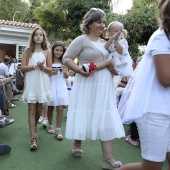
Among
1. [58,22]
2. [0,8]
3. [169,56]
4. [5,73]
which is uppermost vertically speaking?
[0,8]

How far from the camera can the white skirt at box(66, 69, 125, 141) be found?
3.23m

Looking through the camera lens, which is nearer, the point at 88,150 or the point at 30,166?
the point at 30,166

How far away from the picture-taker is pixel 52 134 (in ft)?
16.2

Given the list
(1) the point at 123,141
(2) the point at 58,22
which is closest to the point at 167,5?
(1) the point at 123,141

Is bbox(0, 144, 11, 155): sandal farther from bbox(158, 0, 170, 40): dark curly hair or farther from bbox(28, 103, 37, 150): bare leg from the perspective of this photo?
bbox(158, 0, 170, 40): dark curly hair

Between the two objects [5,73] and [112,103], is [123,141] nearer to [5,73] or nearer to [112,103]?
[112,103]

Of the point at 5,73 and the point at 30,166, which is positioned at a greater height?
the point at 5,73

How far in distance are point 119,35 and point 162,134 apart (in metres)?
1.68

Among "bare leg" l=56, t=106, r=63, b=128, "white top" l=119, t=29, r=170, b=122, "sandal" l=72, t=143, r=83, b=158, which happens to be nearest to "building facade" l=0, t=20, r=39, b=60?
"bare leg" l=56, t=106, r=63, b=128

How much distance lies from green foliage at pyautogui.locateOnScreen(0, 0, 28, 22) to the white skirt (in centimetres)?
3294

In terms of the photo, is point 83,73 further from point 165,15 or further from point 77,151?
point 165,15

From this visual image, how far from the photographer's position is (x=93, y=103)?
328cm

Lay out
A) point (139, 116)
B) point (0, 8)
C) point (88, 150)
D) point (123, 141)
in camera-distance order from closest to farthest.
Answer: point (139, 116), point (88, 150), point (123, 141), point (0, 8)

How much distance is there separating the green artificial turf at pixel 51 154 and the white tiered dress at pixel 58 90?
0.64m
